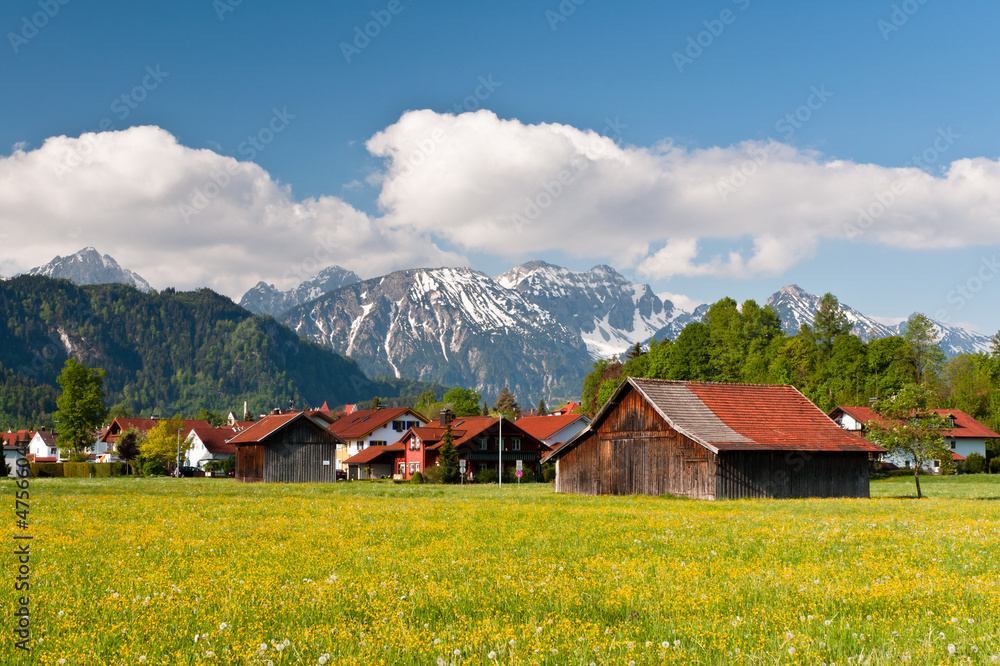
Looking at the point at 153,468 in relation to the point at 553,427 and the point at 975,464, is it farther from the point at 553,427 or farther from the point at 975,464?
the point at 975,464

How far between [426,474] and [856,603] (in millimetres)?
79993

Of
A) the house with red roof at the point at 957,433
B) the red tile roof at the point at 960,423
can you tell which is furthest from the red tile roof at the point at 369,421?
the red tile roof at the point at 960,423

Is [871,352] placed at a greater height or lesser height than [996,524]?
greater

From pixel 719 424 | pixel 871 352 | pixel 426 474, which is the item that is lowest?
pixel 426 474

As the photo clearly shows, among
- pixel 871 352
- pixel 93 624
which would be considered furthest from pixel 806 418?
pixel 871 352

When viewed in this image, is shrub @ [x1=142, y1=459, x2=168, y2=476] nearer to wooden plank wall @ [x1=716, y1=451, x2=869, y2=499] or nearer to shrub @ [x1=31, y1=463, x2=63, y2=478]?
shrub @ [x1=31, y1=463, x2=63, y2=478]

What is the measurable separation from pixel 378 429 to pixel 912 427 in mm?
85631

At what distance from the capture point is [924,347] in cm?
12019

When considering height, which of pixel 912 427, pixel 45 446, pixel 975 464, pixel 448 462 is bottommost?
pixel 45 446

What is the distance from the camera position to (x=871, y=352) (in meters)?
126

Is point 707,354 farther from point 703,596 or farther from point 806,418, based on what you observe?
point 703,596

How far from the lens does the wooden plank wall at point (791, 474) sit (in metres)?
45.3

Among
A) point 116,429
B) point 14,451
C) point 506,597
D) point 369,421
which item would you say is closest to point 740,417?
point 506,597

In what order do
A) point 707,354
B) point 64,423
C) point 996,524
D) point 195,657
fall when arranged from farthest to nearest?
1. point 707,354
2. point 64,423
3. point 996,524
4. point 195,657
